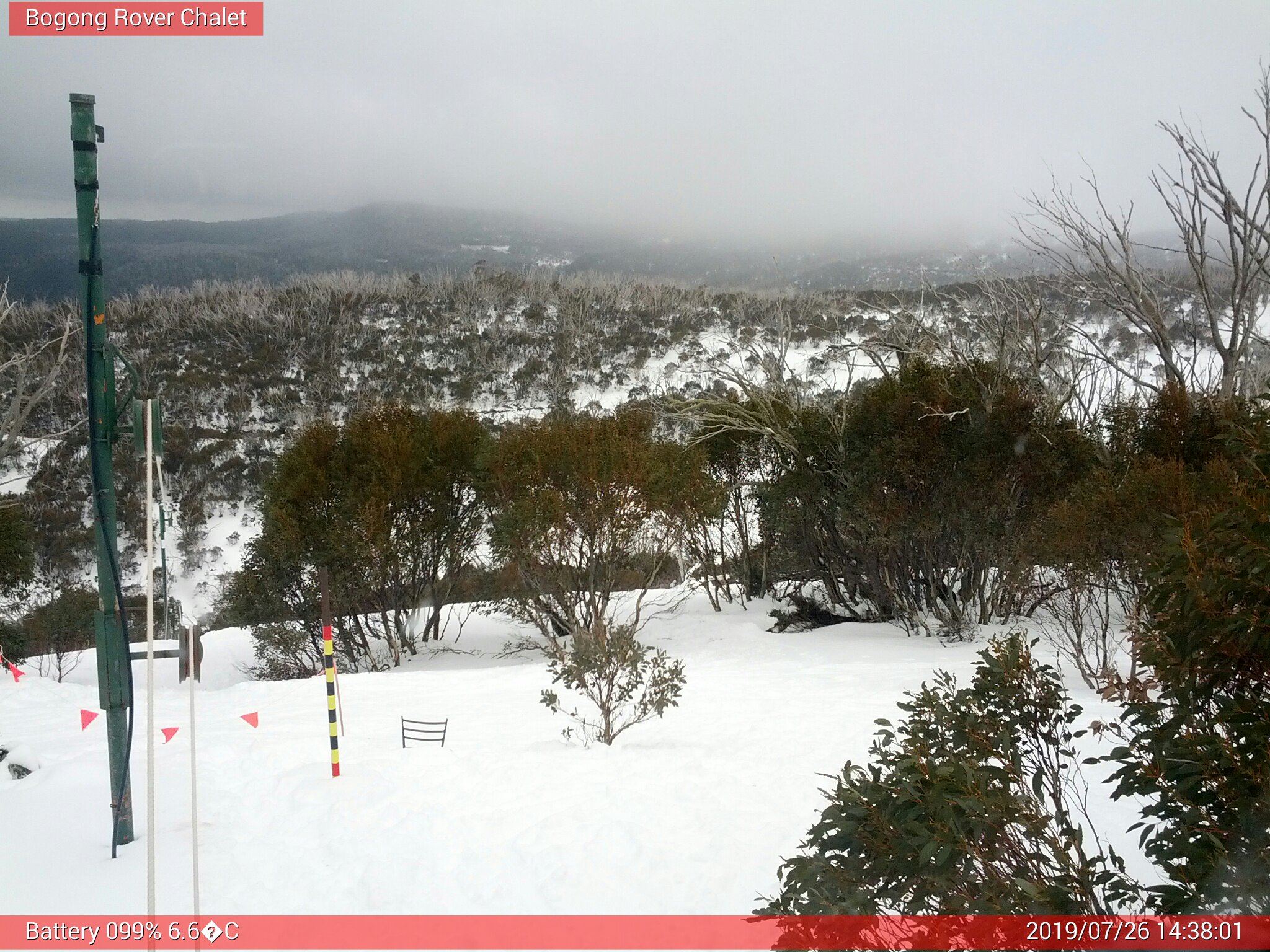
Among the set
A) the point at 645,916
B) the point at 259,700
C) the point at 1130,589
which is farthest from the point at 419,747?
the point at 1130,589

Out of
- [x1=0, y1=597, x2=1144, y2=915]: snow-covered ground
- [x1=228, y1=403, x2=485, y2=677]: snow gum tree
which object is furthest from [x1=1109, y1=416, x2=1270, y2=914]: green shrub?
[x1=228, y1=403, x2=485, y2=677]: snow gum tree

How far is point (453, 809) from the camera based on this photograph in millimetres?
4867

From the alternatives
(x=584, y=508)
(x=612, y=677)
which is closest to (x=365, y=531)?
(x=584, y=508)

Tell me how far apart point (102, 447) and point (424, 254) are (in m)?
61.3

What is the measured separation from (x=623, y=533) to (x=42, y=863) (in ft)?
35.2

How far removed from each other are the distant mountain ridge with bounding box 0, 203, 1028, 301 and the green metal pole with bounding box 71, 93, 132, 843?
9.59 m

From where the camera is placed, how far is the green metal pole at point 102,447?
3.56 m

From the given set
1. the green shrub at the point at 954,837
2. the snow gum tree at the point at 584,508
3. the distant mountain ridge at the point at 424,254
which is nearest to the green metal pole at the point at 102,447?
the green shrub at the point at 954,837

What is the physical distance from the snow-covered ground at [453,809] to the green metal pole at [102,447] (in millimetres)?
507

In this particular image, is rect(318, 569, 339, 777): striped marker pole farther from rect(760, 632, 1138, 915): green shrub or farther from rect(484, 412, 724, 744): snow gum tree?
rect(484, 412, 724, 744): snow gum tree

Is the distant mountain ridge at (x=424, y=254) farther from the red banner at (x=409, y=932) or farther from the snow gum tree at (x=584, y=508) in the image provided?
the red banner at (x=409, y=932)

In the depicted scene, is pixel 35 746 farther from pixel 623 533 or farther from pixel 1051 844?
pixel 623 533

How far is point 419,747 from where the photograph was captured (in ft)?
20.9

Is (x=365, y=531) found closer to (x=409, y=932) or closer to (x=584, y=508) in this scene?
(x=584, y=508)
